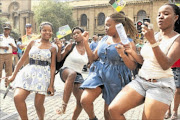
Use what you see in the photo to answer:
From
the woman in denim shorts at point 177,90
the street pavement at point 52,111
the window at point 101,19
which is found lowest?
the street pavement at point 52,111

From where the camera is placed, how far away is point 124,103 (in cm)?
276

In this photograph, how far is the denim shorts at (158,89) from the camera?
2.66 meters

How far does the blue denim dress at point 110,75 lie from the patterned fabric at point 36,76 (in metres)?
0.84

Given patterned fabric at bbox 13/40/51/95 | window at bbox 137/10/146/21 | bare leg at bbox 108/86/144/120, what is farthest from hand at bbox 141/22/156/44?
window at bbox 137/10/146/21

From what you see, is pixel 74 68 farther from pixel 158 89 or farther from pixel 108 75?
pixel 158 89

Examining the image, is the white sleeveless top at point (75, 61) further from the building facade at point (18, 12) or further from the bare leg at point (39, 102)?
the building facade at point (18, 12)

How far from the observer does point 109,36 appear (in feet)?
12.8

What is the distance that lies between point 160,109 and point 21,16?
1971 inches

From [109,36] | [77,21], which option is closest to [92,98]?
[109,36]

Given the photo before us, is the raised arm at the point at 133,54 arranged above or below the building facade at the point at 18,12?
below

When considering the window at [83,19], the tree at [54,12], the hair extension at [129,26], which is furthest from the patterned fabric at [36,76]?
the window at [83,19]

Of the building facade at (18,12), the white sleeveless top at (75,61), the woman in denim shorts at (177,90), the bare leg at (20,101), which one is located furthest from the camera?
the building facade at (18,12)

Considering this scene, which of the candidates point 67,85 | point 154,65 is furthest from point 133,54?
point 67,85

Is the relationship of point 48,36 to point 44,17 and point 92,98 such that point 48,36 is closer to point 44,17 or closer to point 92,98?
point 92,98
